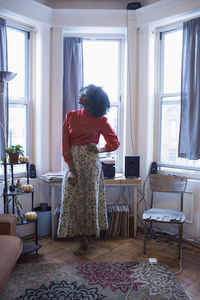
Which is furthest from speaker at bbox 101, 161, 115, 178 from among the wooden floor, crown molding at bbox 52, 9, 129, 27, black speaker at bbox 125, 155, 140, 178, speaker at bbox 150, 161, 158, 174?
crown molding at bbox 52, 9, 129, 27

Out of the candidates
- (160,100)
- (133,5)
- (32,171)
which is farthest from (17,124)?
(133,5)

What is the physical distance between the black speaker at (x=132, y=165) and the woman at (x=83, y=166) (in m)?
0.69

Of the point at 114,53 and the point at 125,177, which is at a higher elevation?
the point at 114,53

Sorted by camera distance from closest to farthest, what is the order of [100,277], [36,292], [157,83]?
[36,292], [100,277], [157,83]

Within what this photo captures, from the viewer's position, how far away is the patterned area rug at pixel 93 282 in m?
2.17

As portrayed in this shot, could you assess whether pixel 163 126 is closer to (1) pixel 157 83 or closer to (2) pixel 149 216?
(1) pixel 157 83

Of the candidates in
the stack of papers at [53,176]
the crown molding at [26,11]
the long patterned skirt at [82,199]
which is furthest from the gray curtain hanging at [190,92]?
the crown molding at [26,11]

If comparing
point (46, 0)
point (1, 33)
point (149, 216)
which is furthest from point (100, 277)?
point (46, 0)

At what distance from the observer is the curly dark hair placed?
9.04 feet

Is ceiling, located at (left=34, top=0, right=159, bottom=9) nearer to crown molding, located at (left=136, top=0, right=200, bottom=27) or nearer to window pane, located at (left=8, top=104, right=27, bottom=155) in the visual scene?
crown molding, located at (left=136, top=0, right=200, bottom=27)

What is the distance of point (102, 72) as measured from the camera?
12.7 ft

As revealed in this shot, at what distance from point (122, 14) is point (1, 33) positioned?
5.03 feet

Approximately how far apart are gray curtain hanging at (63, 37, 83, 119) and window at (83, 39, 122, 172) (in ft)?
0.40

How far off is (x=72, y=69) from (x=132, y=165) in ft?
4.97
